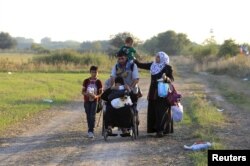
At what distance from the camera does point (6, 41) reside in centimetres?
13062

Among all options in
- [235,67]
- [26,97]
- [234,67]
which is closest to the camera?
[26,97]

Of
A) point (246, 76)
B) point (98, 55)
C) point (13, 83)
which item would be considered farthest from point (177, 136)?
point (98, 55)

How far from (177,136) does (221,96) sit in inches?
536

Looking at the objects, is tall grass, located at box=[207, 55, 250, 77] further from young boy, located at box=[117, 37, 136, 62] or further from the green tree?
young boy, located at box=[117, 37, 136, 62]

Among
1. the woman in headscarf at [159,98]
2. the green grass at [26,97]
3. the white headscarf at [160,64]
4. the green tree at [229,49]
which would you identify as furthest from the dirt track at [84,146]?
the green tree at [229,49]

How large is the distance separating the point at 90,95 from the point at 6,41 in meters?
122

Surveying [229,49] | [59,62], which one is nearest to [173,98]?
[59,62]

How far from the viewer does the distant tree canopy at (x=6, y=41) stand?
129125mm

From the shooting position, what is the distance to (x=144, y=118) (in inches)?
644

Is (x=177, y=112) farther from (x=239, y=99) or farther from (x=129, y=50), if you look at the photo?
(x=239, y=99)

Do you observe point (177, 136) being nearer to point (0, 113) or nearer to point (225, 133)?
point (225, 133)

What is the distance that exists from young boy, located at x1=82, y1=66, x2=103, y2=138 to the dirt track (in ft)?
1.27

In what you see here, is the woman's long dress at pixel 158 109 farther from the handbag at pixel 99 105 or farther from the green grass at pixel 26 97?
the green grass at pixel 26 97

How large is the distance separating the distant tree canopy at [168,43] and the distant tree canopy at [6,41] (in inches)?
1378
